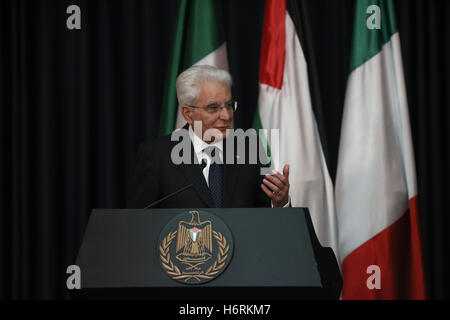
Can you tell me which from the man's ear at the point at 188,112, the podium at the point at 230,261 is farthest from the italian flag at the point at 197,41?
the podium at the point at 230,261

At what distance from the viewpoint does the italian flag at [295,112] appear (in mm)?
3297

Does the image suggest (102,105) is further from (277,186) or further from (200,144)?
(277,186)

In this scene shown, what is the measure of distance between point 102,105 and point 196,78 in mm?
1536

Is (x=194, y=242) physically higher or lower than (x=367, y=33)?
lower

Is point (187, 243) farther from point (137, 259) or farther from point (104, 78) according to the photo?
point (104, 78)

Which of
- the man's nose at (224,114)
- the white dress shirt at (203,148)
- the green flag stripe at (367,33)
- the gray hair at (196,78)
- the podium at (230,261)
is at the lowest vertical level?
the podium at (230,261)

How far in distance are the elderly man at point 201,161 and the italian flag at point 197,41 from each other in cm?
108

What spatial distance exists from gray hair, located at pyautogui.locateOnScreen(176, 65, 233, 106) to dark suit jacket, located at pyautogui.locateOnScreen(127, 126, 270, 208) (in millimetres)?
218

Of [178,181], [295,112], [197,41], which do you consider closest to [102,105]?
[197,41]

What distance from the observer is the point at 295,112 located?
3.36 meters

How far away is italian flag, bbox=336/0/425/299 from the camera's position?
3.25 metres

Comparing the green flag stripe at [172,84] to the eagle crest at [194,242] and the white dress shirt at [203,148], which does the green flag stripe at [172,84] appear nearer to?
the white dress shirt at [203,148]

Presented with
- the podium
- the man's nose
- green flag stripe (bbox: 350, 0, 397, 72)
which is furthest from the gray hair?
green flag stripe (bbox: 350, 0, 397, 72)

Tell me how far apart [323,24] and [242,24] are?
0.56m
